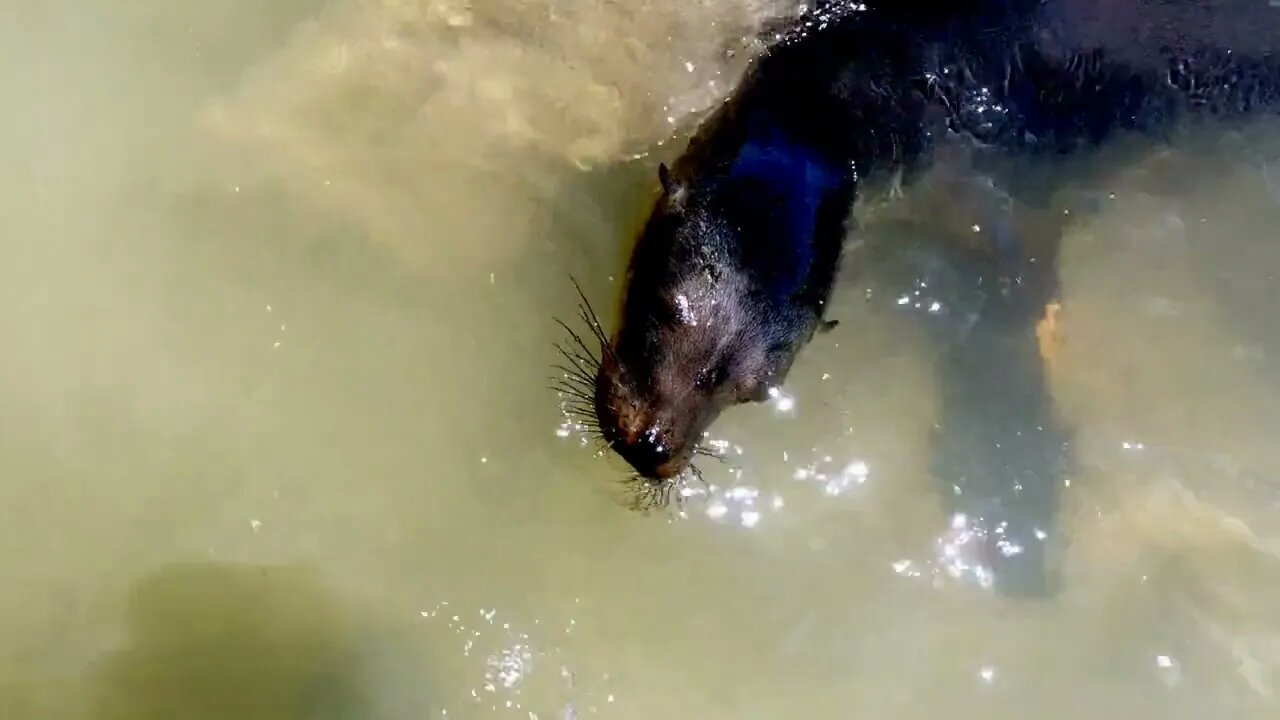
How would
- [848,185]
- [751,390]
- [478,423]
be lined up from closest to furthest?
[751,390]
[848,185]
[478,423]

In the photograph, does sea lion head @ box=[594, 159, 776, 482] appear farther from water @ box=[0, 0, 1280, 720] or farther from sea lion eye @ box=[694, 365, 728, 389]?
water @ box=[0, 0, 1280, 720]

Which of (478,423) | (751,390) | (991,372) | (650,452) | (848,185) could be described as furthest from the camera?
(991,372)

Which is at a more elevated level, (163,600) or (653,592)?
(653,592)

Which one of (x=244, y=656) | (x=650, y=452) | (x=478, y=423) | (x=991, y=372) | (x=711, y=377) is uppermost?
(x=711, y=377)

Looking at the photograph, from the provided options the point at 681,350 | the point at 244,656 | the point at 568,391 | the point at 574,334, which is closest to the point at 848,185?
the point at 681,350

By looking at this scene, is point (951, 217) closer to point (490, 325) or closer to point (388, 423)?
point (490, 325)

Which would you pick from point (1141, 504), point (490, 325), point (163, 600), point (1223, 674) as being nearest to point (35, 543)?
point (163, 600)

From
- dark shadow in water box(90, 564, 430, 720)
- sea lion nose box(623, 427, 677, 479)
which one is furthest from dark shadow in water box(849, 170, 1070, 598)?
dark shadow in water box(90, 564, 430, 720)

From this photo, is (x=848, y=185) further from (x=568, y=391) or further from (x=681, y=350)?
(x=568, y=391)

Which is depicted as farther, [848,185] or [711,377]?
[848,185]
